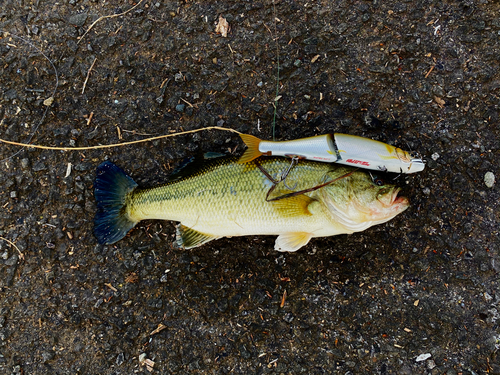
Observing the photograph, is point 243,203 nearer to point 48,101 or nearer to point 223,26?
point 223,26

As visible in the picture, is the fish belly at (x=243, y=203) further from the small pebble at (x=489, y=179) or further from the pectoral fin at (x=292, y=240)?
the small pebble at (x=489, y=179)

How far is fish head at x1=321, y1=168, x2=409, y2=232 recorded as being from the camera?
9.01 feet

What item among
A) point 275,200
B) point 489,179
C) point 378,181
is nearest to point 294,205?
point 275,200

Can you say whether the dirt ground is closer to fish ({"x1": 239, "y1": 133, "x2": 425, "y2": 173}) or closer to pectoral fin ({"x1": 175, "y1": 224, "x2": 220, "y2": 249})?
pectoral fin ({"x1": 175, "y1": 224, "x2": 220, "y2": 249})

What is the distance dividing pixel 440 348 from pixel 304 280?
54.0 inches

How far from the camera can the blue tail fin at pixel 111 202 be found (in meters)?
3.15

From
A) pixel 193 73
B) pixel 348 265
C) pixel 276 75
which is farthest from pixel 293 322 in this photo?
pixel 193 73

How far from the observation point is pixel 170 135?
3266 millimetres

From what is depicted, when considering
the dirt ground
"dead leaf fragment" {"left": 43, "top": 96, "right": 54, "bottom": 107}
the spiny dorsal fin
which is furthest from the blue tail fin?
the spiny dorsal fin

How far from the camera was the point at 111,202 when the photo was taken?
10.4 ft

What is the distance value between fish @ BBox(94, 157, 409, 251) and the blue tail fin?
0.28m

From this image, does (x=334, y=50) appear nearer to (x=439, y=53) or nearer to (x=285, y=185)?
(x=439, y=53)

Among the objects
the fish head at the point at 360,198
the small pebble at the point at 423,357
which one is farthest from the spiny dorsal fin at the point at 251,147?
the small pebble at the point at 423,357

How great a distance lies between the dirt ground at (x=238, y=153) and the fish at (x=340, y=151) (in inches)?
15.9
